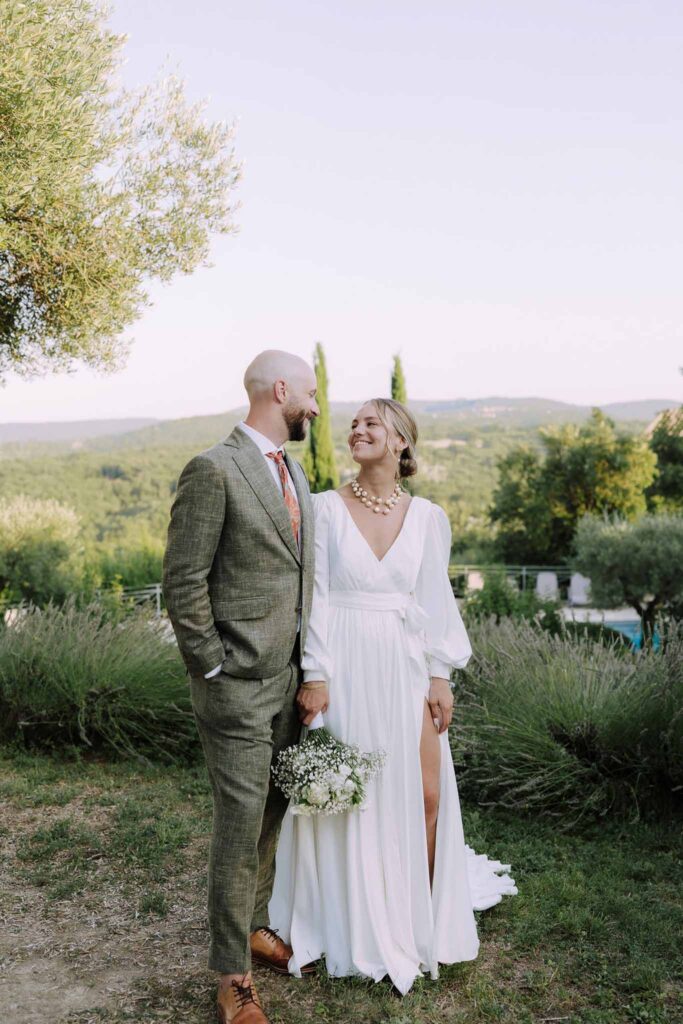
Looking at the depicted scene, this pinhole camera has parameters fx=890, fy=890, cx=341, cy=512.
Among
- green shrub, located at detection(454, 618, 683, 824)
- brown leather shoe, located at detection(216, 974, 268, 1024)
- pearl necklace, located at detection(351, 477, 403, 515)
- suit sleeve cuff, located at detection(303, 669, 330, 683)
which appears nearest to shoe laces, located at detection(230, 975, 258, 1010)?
brown leather shoe, located at detection(216, 974, 268, 1024)

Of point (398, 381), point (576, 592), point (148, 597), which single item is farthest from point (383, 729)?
point (576, 592)

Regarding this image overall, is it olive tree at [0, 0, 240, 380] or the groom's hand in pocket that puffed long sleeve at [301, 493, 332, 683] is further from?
olive tree at [0, 0, 240, 380]

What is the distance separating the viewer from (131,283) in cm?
813

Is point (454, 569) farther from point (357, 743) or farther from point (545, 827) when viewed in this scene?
Answer: point (357, 743)

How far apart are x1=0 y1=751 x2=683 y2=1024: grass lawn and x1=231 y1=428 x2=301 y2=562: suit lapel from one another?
158 cm

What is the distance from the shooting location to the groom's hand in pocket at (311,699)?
3.01 metres

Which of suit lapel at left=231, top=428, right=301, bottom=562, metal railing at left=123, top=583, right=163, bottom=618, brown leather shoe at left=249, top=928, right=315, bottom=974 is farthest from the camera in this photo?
metal railing at left=123, top=583, right=163, bottom=618

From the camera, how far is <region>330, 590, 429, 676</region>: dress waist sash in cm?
320

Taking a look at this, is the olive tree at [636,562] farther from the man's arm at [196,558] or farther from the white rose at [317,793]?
the man's arm at [196,558]

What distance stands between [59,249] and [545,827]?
5951mm

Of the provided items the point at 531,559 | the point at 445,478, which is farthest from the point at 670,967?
the point at 445,478

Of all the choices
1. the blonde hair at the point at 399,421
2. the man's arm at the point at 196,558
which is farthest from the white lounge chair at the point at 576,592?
the man's arm at the point at 196,558

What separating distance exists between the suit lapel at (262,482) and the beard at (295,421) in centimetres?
14

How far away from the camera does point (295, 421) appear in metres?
2.96
